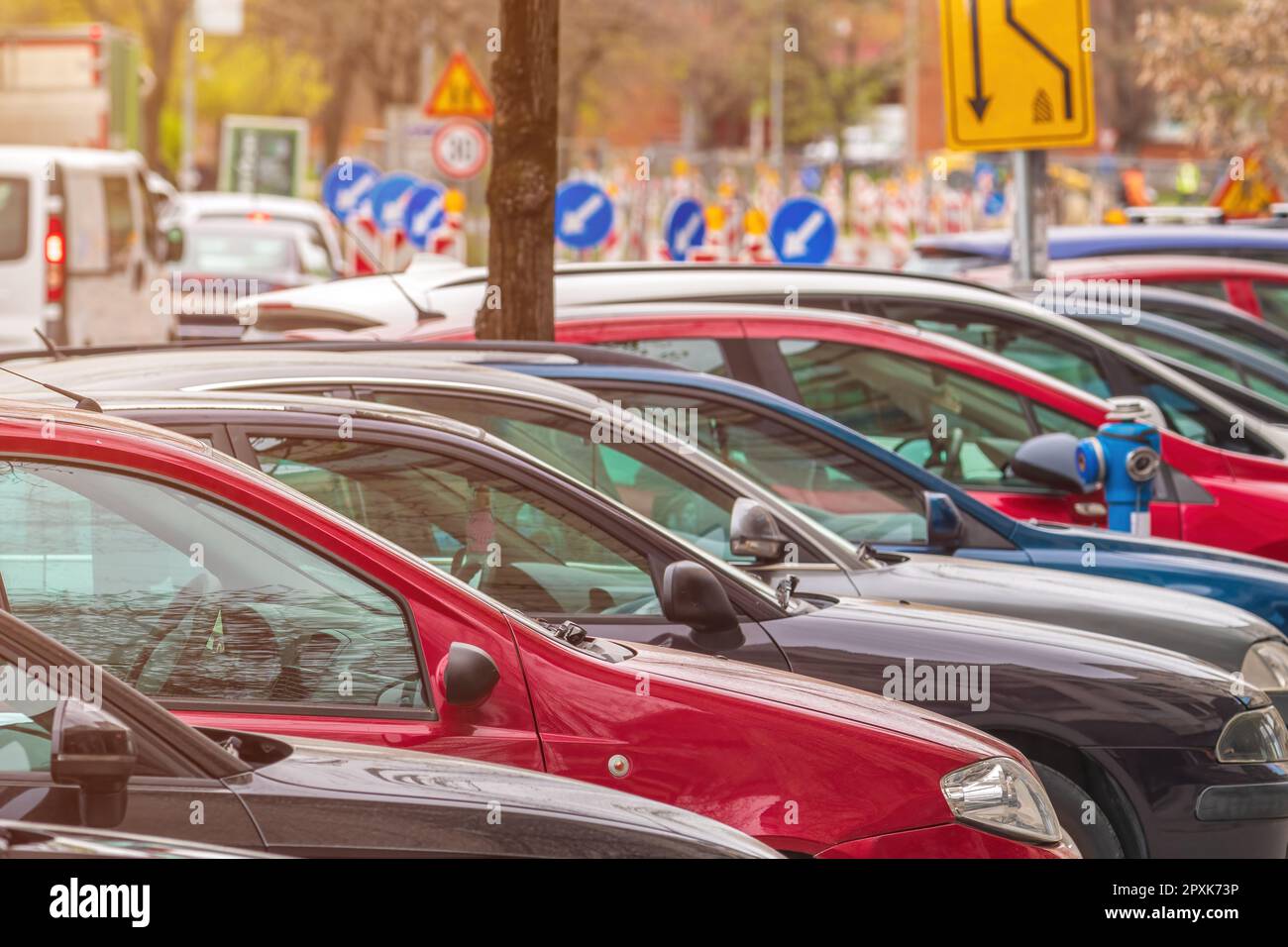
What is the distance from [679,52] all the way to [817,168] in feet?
22.6

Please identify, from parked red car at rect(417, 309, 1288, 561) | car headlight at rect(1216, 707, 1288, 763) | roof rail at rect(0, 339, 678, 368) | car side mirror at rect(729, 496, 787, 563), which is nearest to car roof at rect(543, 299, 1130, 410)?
parked red car at rect(417, 309, 1288, 561)

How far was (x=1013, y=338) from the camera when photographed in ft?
26.6

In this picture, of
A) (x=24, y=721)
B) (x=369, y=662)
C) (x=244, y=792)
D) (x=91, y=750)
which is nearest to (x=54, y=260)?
(x=369, y=662)

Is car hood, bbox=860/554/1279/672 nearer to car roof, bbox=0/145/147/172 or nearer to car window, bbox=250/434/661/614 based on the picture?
car window, bbox=250/434/661/614

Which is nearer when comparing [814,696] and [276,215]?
[814,696]

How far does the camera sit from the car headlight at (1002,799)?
3873 millimetres

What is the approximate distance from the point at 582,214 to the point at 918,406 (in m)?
11.3

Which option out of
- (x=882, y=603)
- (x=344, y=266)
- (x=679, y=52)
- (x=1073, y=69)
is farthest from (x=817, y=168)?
(x=882, y=603)

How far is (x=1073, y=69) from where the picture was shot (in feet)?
33.2

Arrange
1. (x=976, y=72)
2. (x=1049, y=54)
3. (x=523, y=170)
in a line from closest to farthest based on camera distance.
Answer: (x=523, y=170) < (x=1049, y=54) < (x=976, y=72)

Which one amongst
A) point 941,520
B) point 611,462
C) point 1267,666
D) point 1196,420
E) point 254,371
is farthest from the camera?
point 1196,420

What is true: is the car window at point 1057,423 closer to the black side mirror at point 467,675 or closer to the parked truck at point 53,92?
the black side mirror at point 467,675

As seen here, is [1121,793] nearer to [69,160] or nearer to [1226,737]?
[1226,737]

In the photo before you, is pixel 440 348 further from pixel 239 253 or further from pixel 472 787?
pixel 239 253
